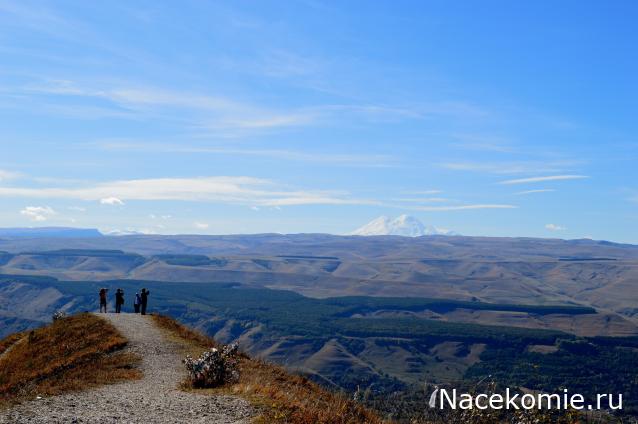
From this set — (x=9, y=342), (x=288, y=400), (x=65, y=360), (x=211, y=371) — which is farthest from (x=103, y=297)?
(x=288, y=400)

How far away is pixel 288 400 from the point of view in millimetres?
20234

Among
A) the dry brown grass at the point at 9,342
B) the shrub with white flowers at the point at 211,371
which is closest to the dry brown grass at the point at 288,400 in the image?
the shrub with white flowers at the point at 211,371

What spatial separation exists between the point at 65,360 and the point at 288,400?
18.3 m

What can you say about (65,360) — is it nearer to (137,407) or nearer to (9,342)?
(137,407)

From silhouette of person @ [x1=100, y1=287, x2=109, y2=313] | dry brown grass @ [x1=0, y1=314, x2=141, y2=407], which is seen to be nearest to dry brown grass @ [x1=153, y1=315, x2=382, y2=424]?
dry brown grass @ [x1=0, y1=314, x2=141, y2=407]

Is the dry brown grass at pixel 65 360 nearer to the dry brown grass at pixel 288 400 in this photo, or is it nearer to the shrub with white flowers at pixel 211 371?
the shrub with white flowers at pixel 211 371

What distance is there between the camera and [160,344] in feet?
119

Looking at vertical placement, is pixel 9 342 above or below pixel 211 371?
below

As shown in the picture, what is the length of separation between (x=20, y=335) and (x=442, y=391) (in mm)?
41334

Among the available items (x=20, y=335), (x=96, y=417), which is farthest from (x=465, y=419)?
(x=20, y=335)

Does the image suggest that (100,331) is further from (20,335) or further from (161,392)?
(161,392)

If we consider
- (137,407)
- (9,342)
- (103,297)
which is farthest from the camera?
(103,297)

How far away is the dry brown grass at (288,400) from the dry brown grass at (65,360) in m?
5.85

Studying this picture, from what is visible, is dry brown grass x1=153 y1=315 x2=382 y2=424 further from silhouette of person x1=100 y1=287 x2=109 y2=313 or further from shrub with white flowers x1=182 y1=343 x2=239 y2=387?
silhouette of person x1=100 y1=287 x2=109 y2=313
